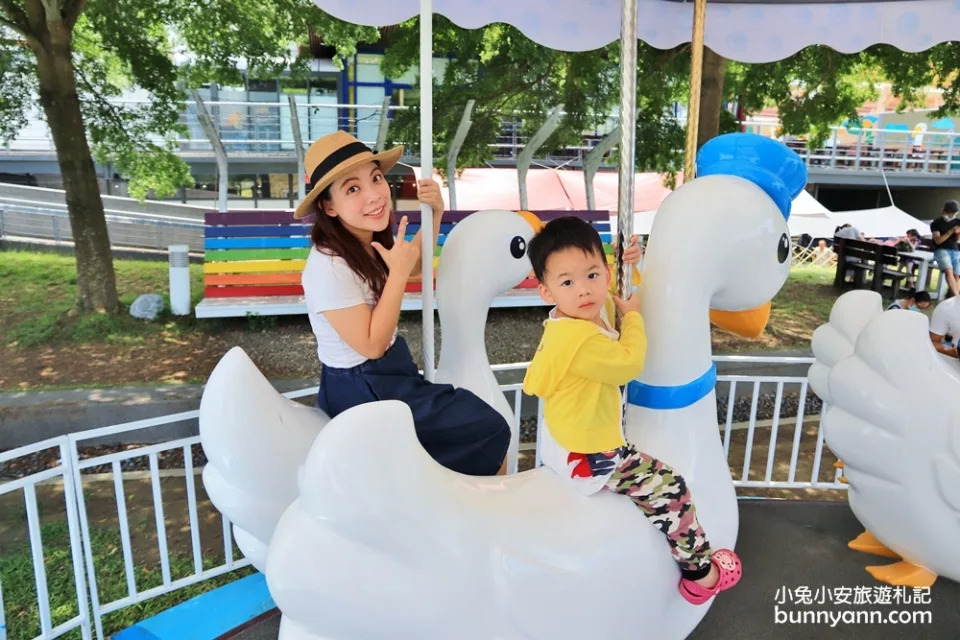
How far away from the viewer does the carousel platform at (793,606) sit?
2174 millimetres

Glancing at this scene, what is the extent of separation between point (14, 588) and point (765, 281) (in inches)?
135

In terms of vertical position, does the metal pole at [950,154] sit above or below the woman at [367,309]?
above

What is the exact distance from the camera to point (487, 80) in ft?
25.9

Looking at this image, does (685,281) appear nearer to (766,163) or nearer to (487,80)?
(766,163)

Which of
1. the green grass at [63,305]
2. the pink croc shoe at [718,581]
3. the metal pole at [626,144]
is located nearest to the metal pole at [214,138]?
the green grass at [63,305]

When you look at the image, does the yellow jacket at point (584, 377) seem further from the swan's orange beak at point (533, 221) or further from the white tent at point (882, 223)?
the white tent at point (882, 223)

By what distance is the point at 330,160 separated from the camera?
1.86 metres

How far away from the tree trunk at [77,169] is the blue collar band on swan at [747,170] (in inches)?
245

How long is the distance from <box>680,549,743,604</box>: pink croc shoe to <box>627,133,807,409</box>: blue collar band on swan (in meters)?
0.37

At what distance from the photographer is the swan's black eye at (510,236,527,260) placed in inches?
79.8

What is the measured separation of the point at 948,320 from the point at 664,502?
341 centimetres

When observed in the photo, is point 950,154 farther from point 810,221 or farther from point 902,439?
point 902,439

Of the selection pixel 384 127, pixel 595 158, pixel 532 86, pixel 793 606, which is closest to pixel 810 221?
pixel 595 158

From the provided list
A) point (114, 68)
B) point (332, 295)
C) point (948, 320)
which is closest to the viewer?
point (332, 295)
